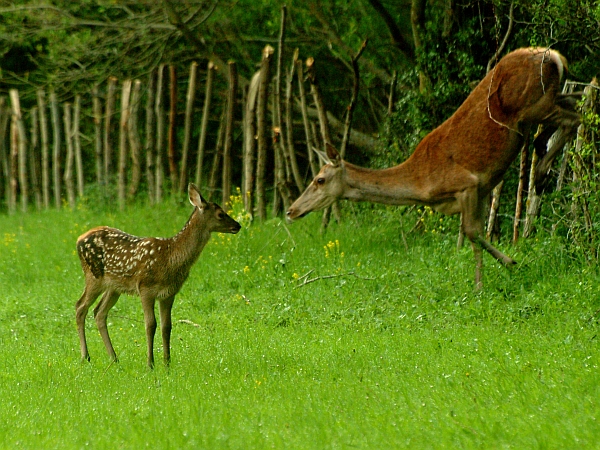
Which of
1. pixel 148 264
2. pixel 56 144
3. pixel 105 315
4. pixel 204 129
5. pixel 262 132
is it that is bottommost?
pixel 56 144

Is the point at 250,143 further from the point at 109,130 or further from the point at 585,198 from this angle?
the point at 585,198

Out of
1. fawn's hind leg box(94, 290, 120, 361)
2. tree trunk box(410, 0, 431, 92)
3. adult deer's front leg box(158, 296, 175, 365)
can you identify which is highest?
tree trunk box(410, 0, 431, 92)

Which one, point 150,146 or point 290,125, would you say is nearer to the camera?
point 290,125

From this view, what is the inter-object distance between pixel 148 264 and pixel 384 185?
299 cm

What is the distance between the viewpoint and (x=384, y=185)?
1029cm

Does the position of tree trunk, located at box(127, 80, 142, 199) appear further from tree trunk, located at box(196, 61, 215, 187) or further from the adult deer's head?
the adult deer's head

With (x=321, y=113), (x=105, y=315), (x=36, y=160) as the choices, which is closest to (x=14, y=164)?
(x=36, y=160)

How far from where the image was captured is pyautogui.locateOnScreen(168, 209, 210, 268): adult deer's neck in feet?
27.2

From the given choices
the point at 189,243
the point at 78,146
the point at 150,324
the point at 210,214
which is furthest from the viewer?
the point at 78,146

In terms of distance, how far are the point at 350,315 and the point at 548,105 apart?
108 inches

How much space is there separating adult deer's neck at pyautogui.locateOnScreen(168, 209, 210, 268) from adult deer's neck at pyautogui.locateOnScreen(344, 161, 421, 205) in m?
2.39

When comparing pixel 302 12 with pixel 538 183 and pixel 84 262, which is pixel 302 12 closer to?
pixel 538 183

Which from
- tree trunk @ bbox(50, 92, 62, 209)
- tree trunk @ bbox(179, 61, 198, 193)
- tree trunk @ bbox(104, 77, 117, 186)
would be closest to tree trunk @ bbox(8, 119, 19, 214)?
tree trunk @ bbox(50, 92, 62, 209)

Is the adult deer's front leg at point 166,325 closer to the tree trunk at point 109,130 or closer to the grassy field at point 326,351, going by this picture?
the grassy field at point 326,351
